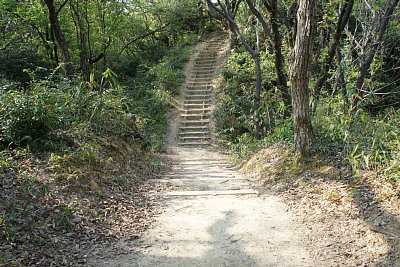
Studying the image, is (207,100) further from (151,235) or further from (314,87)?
(151,235)

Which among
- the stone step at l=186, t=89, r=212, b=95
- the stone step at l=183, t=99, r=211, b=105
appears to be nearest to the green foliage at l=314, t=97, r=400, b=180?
the stone step at l=183, t=99, r=211, b=105

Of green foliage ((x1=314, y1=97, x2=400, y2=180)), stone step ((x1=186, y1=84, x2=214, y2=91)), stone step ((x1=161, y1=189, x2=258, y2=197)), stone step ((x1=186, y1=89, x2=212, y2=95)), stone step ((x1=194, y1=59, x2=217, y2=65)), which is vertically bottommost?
stone step ((x1=161, y1=189, x2=258, y2=197))

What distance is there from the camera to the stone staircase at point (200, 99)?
13512 millimetres

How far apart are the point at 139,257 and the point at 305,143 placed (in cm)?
356

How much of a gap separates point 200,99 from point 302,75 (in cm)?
1055

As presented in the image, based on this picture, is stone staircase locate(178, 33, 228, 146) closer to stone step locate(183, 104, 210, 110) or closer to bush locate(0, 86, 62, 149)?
stone step locate(183, 104, 210, 110)

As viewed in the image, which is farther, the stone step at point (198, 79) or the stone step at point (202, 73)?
the stone step at point (202, 73)

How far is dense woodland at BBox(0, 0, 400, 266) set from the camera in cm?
404

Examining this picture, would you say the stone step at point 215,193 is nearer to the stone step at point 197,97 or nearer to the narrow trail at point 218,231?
the narrow trail at point 218,231

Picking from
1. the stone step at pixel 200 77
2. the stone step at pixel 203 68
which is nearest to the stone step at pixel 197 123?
the stone step at pixel 200 77

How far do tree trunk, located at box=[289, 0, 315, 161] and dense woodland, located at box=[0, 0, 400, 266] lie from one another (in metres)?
0.02

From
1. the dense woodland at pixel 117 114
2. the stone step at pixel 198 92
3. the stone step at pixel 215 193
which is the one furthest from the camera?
the stone step at pixel 198 92

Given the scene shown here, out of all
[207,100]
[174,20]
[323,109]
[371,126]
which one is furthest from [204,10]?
[371,126]

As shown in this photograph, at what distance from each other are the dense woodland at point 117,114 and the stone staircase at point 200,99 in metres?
0.77
